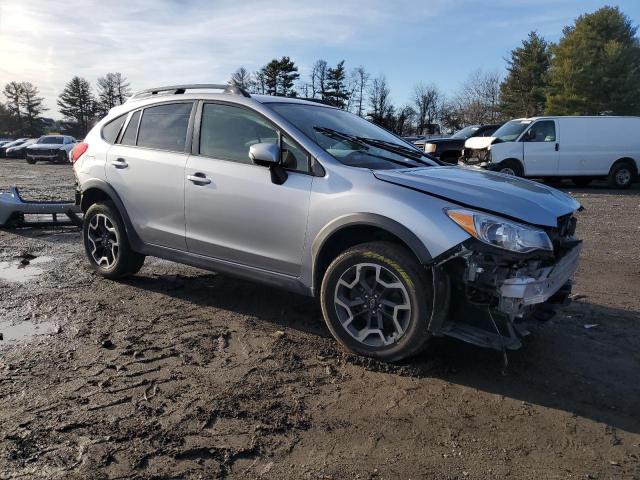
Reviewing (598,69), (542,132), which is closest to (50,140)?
(542,132)

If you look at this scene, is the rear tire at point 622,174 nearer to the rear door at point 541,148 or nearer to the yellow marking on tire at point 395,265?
the rear door at point 541,148

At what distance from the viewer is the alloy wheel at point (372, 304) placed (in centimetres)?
360

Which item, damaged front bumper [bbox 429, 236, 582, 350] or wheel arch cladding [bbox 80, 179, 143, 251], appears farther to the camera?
wheel arch cladding [bbox 80, 179, 143, 251]

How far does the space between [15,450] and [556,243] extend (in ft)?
11.1

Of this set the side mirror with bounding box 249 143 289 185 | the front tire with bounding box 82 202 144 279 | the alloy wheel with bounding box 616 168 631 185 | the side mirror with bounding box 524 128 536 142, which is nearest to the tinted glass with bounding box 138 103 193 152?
the front tire with bounding box 82 202 144 279

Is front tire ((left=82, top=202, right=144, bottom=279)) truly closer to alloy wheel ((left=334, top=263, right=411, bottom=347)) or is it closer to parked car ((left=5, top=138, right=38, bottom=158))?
alloy wheel ((left=334, top=263, right=411, bottom=347))

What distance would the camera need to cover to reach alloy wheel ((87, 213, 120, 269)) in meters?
5.53

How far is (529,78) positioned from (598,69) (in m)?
10.2

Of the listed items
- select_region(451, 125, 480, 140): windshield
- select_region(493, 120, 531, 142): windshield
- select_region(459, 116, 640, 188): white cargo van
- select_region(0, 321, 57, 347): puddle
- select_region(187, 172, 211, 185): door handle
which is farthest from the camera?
select_region(451, 125, 480, 140): windshield

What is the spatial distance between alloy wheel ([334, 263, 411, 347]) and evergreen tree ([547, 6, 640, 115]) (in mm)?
45156

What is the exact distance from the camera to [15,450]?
8.86 feet

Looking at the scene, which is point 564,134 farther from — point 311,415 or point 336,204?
point 311,415

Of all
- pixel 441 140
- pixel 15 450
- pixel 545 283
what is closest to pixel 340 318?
pixel 545 283

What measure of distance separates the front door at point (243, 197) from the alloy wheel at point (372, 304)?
50 cm
